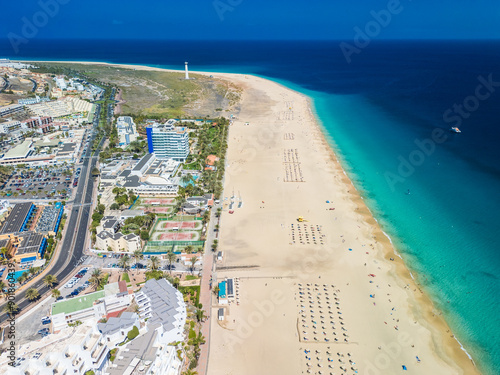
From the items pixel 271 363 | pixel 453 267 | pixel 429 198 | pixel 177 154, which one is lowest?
pixel 271 363

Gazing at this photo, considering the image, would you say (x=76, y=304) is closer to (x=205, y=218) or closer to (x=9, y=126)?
(x=205, y=218)

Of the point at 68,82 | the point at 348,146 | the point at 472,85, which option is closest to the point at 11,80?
the point at 68,82

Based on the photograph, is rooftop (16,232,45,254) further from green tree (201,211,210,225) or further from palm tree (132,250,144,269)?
green tree (201,211,210,225)

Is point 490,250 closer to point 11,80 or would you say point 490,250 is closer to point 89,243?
point 89,243

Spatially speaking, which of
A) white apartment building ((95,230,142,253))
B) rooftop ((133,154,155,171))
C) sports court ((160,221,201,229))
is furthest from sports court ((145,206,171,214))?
rooftop ((133,154,155,171))

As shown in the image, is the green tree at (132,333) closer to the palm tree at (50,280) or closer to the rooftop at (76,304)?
the rooftop at (76,304)

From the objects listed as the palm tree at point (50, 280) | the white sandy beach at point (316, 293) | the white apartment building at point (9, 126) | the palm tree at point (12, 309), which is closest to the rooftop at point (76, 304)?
the palm tree at point (12, 309)

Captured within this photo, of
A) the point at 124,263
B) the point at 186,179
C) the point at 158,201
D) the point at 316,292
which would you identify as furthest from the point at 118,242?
the point at 316,292
